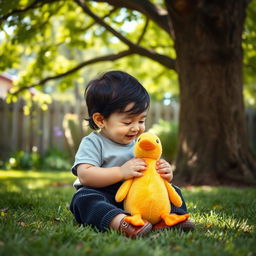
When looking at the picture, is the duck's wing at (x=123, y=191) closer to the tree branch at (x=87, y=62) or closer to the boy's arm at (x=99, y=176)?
the boy's arm at (x=99, y=176)

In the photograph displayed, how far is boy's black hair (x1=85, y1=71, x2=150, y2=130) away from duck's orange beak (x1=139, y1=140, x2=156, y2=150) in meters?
0.20

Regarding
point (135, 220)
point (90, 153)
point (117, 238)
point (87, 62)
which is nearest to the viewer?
point (117, 238)

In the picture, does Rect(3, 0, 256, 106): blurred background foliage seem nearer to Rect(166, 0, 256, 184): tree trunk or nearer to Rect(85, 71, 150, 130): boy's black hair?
Rect(166, 0, 256, 184): tree trunk

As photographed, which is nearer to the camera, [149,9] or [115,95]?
[115,95]

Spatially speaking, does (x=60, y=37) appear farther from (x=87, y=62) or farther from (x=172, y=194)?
(x=172, y=194)

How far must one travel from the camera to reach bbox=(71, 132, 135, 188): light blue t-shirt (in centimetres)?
235

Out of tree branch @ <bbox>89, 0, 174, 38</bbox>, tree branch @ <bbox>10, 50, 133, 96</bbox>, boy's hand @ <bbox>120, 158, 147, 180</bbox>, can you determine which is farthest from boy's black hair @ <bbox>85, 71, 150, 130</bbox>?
tree branch @ <bbox>10, 50, 133, 96</bbox>

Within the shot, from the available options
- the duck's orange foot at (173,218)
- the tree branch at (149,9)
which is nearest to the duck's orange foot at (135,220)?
the duck's orange foot at (173,218)

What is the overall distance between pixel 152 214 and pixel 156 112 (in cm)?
921

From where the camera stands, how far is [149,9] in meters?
5.50

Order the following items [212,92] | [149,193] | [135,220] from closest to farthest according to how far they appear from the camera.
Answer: [135,220] < [149,193] < [212,92]

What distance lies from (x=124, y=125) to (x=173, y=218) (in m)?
0.62

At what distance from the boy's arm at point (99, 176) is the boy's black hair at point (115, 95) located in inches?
13.4

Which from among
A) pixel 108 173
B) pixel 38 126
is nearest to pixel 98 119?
pixel 108 173
